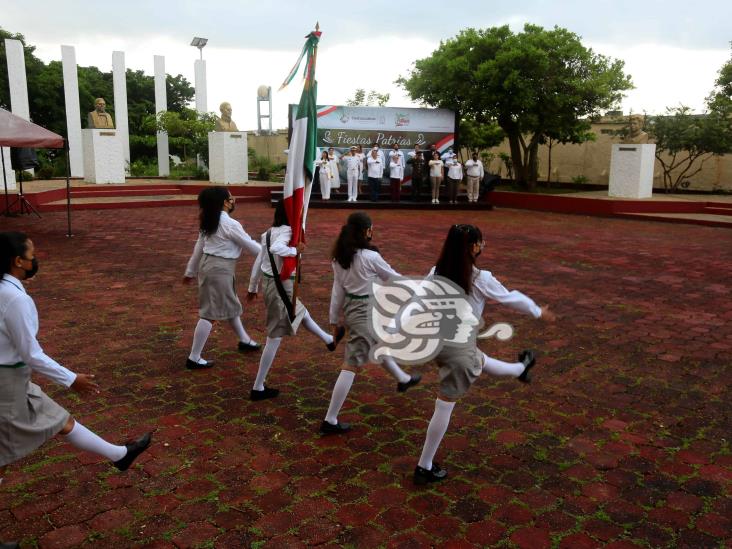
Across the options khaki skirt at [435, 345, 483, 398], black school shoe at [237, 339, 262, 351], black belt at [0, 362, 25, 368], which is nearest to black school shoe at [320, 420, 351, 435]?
khaki skirt at [435, 345, 483, 398]

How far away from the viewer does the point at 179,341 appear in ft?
19.2

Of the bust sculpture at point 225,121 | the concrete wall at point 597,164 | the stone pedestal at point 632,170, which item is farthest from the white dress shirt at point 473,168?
the bust sculpture at point 225,121

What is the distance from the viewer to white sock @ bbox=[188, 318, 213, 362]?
198 inches

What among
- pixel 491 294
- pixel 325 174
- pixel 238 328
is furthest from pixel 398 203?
pixel 491 294

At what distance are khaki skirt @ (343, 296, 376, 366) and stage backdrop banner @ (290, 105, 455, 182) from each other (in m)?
17.4

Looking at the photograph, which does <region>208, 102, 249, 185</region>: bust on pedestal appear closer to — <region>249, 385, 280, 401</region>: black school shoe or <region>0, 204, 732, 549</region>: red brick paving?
<region>0, 204, 732, 549</region>: red brick paving

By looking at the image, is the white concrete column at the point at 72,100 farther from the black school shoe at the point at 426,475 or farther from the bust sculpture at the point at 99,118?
the black school shoe at the point at 426,475

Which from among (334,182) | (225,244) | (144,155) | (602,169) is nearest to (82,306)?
(225,244)

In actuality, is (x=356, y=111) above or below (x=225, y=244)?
above

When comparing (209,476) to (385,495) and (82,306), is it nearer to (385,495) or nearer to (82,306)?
(385,495)

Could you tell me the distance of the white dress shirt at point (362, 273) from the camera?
3.99 metres

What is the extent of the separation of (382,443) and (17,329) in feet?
7.09

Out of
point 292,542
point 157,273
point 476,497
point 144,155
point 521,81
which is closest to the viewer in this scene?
point 292,542

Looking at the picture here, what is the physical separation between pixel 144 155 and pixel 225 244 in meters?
30.9
